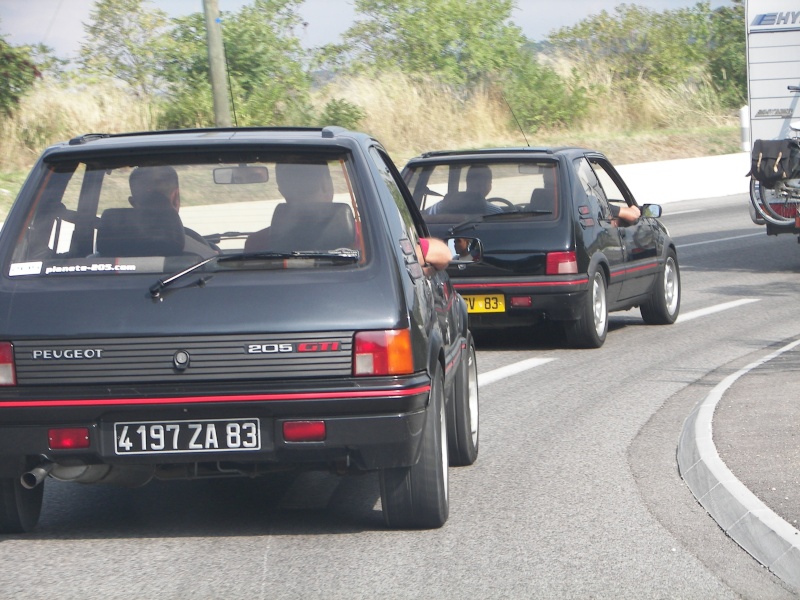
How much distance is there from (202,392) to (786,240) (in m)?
18.9

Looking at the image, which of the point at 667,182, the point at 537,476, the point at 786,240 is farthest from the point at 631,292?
the point at 667,182

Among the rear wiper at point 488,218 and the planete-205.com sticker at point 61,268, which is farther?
the rear wiper at point 488,218

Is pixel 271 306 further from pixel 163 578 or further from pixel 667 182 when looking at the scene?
pixel 667 182

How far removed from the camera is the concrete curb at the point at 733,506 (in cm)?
508

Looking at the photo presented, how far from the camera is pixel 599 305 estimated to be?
1147 centimetres

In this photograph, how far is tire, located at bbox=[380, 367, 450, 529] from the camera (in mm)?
5523

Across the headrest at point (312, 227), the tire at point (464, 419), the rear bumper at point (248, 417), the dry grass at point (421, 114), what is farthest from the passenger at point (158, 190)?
the dry grass at point (421, 114)

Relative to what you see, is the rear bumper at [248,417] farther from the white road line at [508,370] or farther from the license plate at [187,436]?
the white road line at [508,370]

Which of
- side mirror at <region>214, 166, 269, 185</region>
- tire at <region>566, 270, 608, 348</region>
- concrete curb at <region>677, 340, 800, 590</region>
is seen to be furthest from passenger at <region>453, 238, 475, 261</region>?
tire at <region>566, 270, 608, 348</region>

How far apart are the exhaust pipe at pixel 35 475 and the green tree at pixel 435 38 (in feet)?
127

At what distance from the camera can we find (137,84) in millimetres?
34406

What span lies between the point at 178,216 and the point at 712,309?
376 inches

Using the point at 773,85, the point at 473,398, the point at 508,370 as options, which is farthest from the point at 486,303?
the point at 773,85

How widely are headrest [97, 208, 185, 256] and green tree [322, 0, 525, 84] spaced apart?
38129 mm
